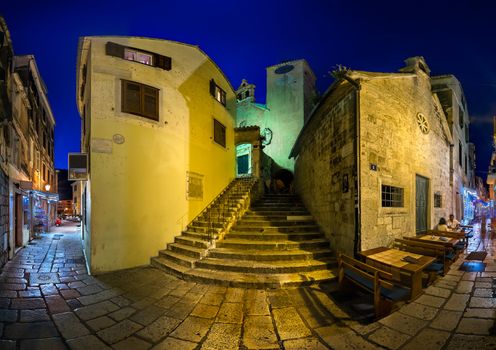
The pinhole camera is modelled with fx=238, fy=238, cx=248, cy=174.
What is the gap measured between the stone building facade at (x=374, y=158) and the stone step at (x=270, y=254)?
634 mm

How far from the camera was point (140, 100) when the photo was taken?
23.8ft

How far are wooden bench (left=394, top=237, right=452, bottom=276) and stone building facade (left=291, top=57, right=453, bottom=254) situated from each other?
34cm

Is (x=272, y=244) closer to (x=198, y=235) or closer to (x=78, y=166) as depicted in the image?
(x=198, y=235)

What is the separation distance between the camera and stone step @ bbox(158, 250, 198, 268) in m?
6.05

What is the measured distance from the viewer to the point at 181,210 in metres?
8.23

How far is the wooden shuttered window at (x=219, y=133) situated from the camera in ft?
34.7

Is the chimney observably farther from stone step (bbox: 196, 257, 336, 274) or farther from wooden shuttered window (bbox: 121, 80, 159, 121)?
wooden shuttered window (bbox: 121, 80, 159, 121)

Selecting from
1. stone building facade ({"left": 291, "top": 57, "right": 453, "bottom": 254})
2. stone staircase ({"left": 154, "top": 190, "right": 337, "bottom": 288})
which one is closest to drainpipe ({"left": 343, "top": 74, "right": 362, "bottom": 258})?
stone building facade ({"left": 291, "top": 57, "right": 453, "bottom": 254})

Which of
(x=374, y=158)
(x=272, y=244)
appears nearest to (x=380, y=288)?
(x=272, y=244)

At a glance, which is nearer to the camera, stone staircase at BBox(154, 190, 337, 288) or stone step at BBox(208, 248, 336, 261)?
stone staircase at BBox(154, 190, 337, 288)

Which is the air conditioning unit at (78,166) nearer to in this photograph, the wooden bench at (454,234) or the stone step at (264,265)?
the stone step at (264,265)

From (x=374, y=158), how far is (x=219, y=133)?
6.80 meters

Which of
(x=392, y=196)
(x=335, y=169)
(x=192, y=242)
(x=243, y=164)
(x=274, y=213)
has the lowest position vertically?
(x=192, y=242)

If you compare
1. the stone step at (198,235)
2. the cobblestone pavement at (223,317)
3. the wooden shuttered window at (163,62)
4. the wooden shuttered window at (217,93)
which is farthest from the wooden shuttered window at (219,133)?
the cobblestone pavement at (223,317)
